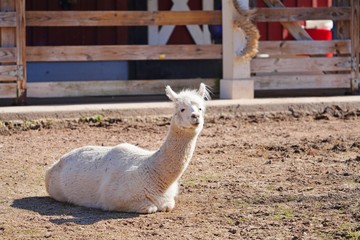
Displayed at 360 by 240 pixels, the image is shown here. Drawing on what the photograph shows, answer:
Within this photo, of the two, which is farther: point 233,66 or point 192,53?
point 192,53

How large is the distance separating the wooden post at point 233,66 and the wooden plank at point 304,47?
0.50 m

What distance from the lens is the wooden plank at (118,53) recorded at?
1573 cm

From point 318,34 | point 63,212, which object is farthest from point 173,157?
point 318,34

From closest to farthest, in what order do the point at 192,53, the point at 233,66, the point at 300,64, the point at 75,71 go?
the point at 233,66 < the point at 192,53 < the point at 300,64 < the point at 75,71

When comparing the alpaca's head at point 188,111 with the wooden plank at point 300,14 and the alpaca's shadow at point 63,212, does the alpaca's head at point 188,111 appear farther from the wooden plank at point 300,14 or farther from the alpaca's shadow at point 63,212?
the wooden plank at point 300,14

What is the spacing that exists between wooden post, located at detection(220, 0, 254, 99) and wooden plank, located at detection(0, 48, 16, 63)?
342 cm

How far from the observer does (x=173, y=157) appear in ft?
28.0

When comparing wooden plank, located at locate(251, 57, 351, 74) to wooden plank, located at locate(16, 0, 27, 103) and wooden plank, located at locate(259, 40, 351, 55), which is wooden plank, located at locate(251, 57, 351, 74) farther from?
wooden plank, located at locate(16, 0, 27, 103)

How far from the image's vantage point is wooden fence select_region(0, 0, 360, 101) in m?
15.4

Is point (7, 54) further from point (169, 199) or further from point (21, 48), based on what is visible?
point (169, 199)

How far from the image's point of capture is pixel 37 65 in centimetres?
1891

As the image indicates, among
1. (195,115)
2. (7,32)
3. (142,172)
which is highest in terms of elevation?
(7,32)


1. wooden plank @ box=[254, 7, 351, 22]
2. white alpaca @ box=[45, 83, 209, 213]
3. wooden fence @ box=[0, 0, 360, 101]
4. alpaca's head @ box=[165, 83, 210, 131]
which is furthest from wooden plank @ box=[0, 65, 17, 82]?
alpaca's head @ box=[165, 83, 210, 131]

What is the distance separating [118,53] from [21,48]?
1.61 meters
